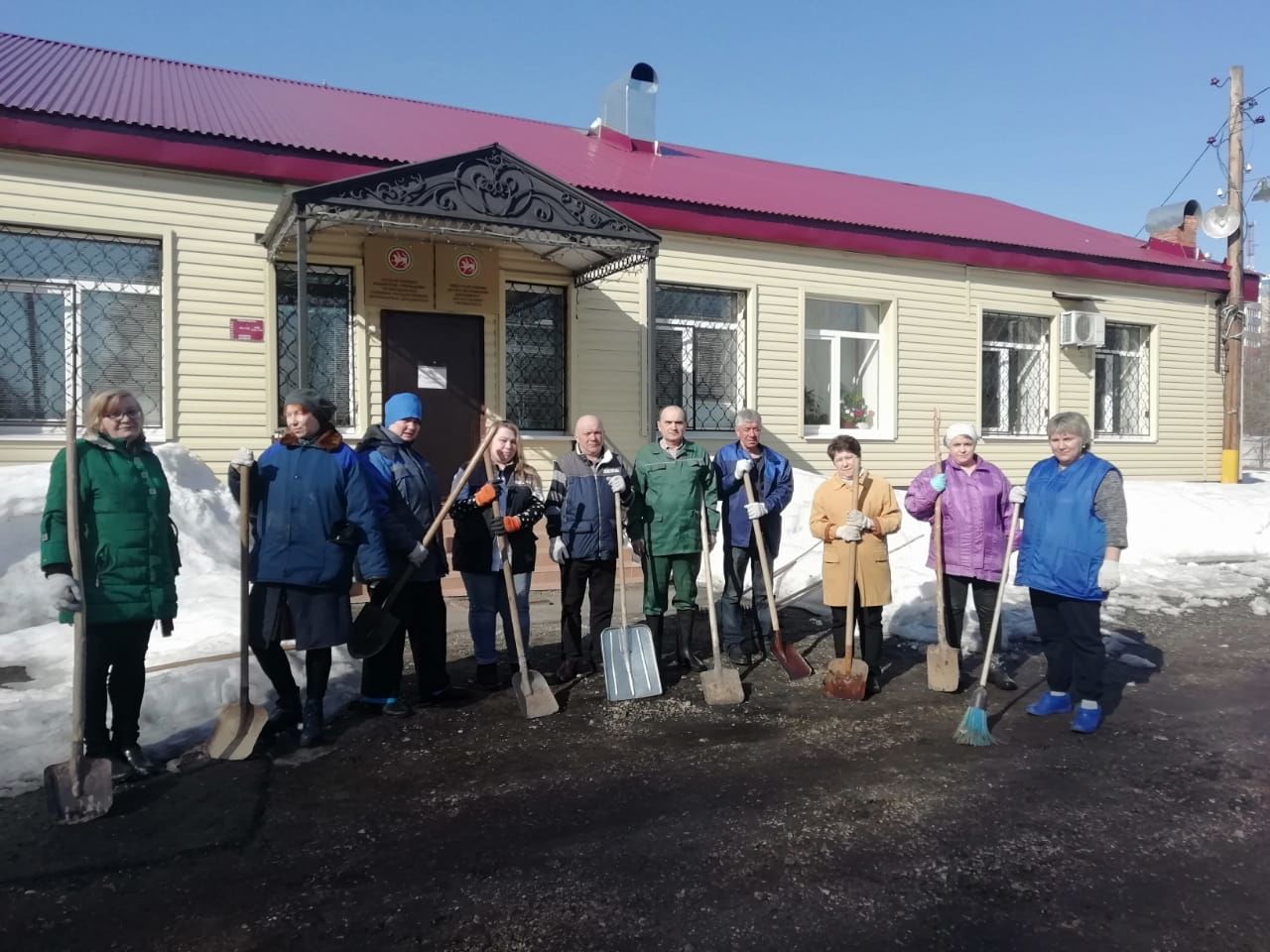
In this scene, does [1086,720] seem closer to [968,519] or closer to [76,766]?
[968,519]

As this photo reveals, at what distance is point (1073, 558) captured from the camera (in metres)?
4.49

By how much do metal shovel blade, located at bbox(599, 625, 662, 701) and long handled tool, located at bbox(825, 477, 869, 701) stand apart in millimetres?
986

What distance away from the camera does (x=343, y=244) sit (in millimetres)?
8500

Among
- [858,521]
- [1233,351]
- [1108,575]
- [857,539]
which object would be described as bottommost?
[1108,575]

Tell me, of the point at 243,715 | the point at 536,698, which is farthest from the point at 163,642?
the point at 536,698

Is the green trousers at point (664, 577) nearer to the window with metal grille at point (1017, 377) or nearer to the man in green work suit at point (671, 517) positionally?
the man in green work suit at point (671, 517)

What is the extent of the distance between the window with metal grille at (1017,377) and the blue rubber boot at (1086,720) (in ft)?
28.0

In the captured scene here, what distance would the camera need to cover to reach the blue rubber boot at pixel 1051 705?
4688 millimetres

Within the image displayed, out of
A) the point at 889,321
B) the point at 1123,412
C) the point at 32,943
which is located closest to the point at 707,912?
the point at 32,943

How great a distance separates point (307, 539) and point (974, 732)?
327 cm

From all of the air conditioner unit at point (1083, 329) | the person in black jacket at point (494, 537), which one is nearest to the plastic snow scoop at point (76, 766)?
the person in black jacket at point (494, 537)

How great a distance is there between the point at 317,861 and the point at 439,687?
185 centimetres

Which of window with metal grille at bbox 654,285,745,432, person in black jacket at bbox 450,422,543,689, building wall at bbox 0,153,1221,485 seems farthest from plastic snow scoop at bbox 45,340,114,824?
window with metal grille at bbox 654,285,745,432

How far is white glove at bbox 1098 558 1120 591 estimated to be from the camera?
14.4ft
